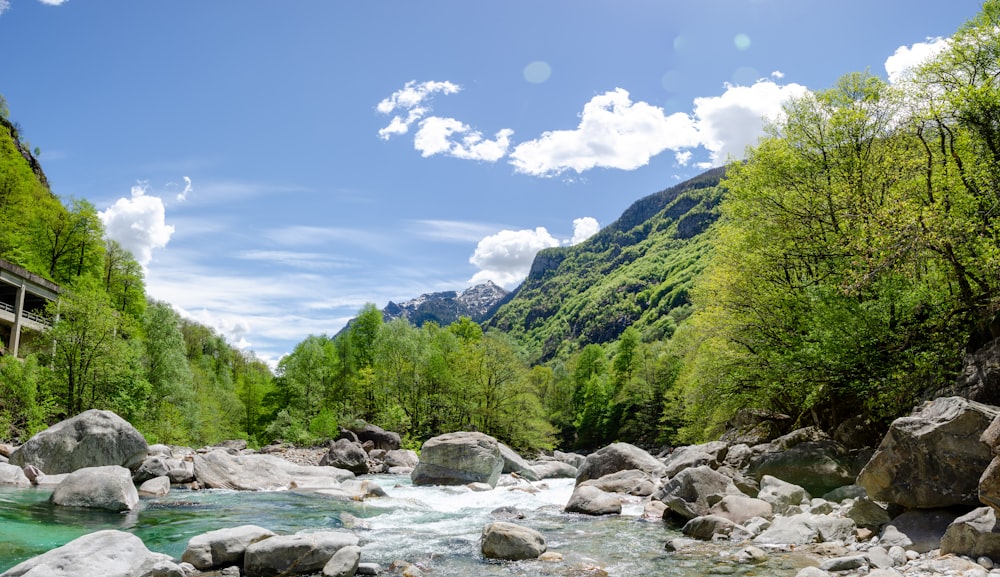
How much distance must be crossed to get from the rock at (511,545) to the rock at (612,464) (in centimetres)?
1385

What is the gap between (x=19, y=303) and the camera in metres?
40.7

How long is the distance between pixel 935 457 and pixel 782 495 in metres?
5.50

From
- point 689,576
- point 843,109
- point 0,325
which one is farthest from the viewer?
point 0,325

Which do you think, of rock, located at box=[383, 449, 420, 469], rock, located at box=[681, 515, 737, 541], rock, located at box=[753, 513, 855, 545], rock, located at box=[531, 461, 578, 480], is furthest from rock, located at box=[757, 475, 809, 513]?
rock, located at box=[383, 449, 420, 469]

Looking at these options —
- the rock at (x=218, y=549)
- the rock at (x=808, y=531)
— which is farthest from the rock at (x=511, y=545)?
the rock at (x=808, y=531)

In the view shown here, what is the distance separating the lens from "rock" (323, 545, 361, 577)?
10.8m

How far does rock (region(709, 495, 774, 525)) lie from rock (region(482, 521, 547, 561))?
17.6 ft

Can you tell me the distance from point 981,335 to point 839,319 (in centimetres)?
340

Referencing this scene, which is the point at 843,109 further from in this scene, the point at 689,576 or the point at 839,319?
the point at 689,576

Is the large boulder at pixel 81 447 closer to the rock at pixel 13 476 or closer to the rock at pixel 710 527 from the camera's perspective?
the rock at pixel 13 476

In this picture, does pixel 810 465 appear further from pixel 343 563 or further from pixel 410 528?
pixel 343 563

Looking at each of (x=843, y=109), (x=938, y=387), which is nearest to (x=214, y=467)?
(x=938, y=387)

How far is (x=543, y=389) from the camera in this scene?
95750 mm

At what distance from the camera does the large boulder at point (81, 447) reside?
2138cm
